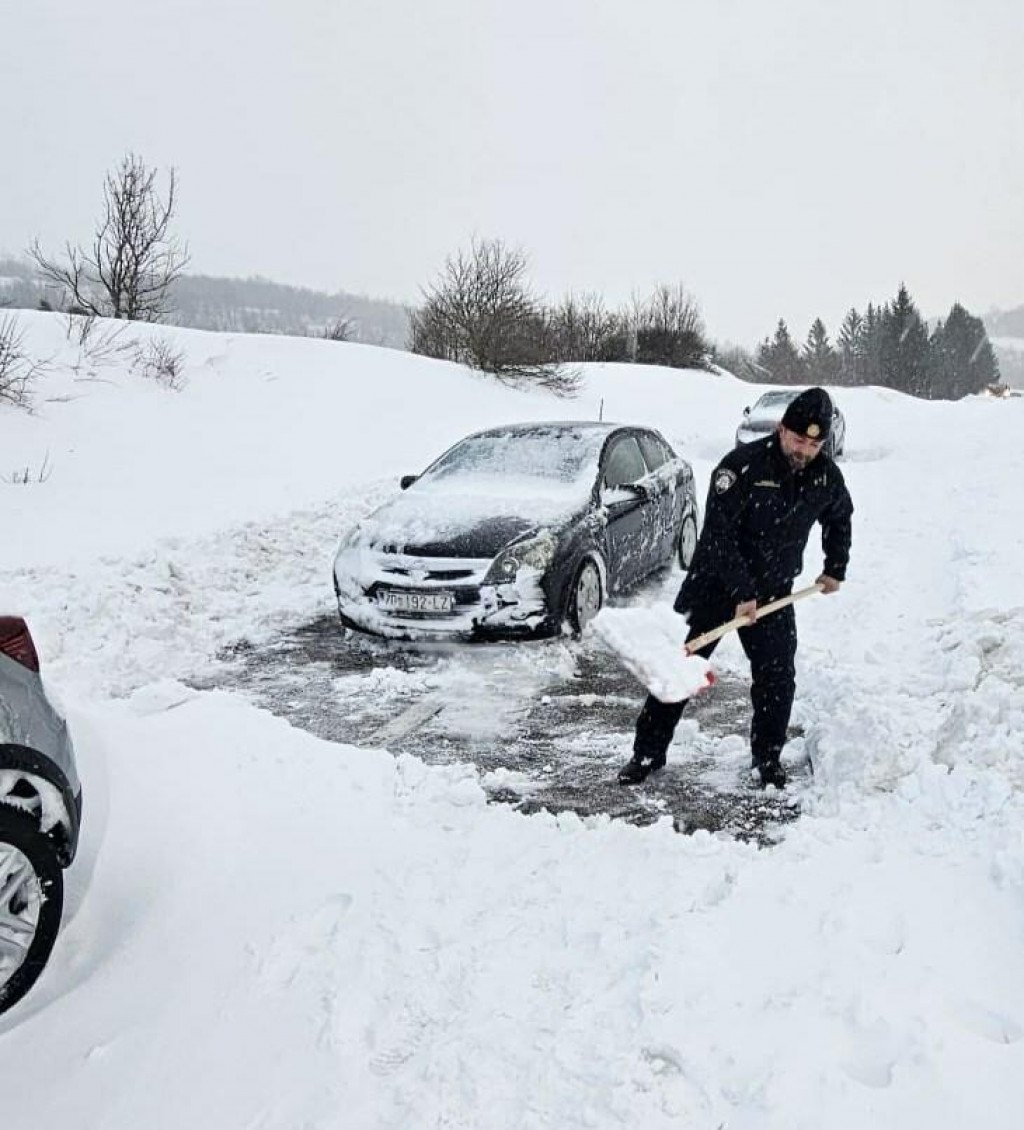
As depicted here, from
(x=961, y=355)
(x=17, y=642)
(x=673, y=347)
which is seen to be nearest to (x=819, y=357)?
(x=961, y=355)

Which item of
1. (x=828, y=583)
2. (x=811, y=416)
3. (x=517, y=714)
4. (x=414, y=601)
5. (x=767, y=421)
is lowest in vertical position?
(x=517, y=714)

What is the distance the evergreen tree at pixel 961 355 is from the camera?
92.8 metres

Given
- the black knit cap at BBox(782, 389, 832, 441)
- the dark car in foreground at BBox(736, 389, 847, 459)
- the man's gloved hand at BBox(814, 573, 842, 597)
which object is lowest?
the man's gloved hand at BBox(814, 573, 842, 597)

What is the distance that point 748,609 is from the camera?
12.8 ft

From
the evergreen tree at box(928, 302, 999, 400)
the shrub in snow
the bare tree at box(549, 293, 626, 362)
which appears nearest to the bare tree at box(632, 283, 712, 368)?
the bare tree at box(549, 293, 626, 362)

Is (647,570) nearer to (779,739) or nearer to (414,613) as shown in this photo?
(414,613)

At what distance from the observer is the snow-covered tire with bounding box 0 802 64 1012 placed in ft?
8.02

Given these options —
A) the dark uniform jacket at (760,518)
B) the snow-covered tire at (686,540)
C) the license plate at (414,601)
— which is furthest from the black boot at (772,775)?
the snow-covered tire at (686,540)

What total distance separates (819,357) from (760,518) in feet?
320

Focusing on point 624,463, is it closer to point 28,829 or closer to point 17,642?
point 17,642

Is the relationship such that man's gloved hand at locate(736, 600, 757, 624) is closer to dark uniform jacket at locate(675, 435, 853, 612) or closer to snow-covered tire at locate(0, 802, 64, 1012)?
dark uniform jacket at locate(675, 435, 853, 612)

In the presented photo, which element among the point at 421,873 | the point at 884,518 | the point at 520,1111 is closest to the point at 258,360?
the point at 884,518

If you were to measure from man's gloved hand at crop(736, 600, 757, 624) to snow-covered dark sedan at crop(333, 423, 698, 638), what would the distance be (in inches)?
79.2

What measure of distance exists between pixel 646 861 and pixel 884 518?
9447mm
